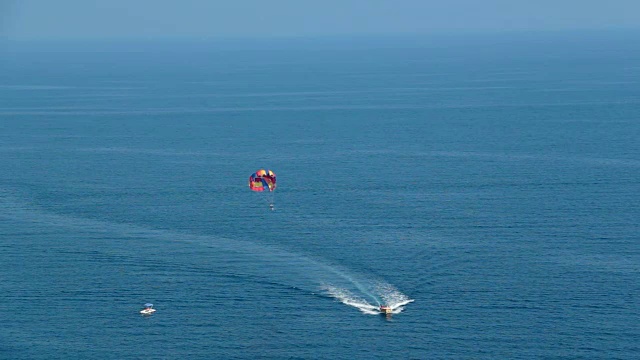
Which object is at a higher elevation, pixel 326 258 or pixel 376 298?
pixel 326 258

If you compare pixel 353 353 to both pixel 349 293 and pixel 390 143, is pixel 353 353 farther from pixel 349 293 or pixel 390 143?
pixel 390 143

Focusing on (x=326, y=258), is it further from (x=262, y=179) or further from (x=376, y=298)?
(x=262, y=179)

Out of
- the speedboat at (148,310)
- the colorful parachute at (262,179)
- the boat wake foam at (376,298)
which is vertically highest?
the colorful parachute at (262,179)

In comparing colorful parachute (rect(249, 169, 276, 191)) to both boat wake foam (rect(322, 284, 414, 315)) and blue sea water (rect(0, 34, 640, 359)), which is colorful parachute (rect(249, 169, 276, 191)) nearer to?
blue sea water (rect(0, 34, 640, 359))

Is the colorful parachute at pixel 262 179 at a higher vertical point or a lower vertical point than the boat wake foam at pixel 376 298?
higher

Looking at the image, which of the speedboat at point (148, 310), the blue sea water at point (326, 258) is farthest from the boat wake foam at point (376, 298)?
the speedboat at point (148, 310)

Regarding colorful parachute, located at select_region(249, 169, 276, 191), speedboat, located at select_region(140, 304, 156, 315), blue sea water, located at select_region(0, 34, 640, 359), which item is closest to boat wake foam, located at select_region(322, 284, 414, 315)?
blue sea water, located at select_region(0, 34, 640, 359)

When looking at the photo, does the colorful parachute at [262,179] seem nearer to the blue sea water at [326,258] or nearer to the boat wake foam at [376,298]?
the blue sea water at [326,258]

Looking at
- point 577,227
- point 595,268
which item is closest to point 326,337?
point 595,268

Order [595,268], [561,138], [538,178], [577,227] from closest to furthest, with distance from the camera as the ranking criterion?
[595,268]
[577,227]
[538,178]
[561,138]

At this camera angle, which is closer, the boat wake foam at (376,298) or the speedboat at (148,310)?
the speedboat at (148,310)

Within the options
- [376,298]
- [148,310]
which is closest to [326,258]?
[376,298]
